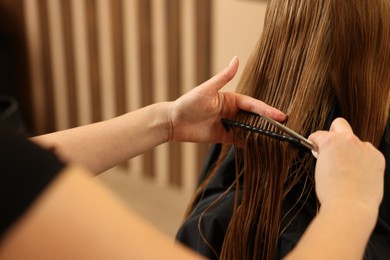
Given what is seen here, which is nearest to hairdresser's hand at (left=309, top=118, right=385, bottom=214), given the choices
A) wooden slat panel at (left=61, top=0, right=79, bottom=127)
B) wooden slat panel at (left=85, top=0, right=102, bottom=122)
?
wooden slat panel at (left=85, top=0, right=102, bottom=122)

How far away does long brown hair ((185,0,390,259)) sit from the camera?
42.7 inches

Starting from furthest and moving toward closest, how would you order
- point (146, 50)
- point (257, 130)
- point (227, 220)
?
point (146, 50), point (227, 220), point (257, 130)

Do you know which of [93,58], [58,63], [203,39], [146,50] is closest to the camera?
[203,39]

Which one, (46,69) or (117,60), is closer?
(117,60)

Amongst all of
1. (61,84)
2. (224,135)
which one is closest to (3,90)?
(61,84)

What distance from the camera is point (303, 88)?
111 centimetres

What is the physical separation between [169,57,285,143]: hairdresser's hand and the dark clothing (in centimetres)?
70

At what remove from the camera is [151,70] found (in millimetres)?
3064

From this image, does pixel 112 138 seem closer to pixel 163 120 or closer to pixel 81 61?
pixel 163 120

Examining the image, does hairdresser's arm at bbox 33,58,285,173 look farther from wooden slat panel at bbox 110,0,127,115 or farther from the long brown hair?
wooden slat panel at bbox 110,0,127,115

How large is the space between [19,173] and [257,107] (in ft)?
2.30

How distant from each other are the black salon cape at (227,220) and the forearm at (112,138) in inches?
6.7

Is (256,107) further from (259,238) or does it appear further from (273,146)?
(259,238)

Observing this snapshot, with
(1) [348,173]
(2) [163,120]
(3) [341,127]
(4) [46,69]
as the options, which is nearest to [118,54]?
(4) [46,69]
